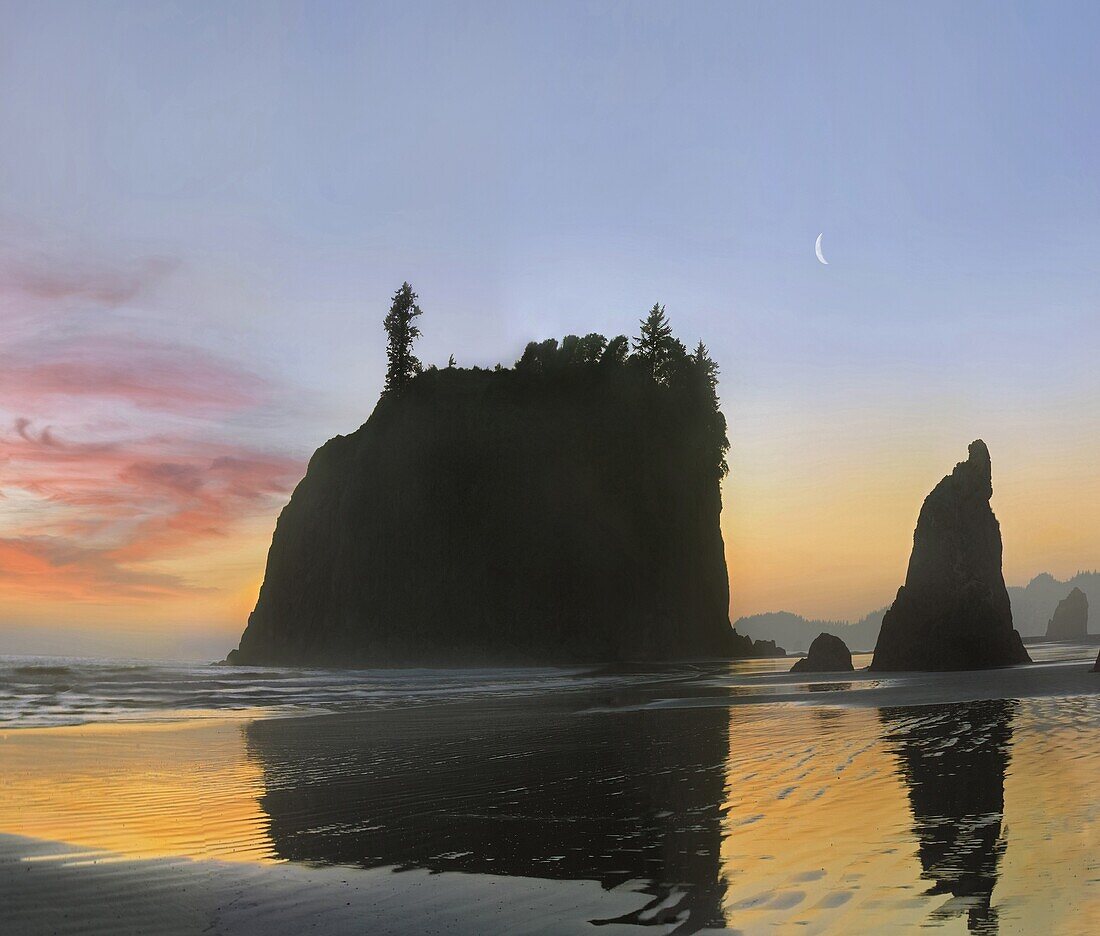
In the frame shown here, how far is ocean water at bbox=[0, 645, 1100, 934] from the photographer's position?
17.8 ft

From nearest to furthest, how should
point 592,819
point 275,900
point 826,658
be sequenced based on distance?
point 275,900
point 592,819
point 826,658

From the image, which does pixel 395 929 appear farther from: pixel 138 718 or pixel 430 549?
pixel 430 549

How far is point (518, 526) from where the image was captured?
79.4 metres

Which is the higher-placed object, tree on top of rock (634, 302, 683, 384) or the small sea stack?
tree on top of rock (634, 302, 683, 384)

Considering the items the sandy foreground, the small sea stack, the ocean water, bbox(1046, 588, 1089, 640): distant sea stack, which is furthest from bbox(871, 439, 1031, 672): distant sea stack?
bbox(1046, 588, 1089, 640): distant sea stack

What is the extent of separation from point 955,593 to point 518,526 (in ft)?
152

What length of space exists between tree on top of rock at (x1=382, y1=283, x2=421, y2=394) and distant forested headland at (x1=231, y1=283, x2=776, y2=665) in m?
0.18

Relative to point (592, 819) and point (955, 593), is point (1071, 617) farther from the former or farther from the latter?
point (592, 819)

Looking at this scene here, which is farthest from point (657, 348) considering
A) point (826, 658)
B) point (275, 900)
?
point (275, 900)

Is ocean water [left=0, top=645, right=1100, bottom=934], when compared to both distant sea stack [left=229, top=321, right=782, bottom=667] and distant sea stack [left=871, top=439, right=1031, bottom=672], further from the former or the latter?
distant sea stack [left=229, top=321, right=782, bottom=667]

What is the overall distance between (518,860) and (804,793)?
3.76 metres

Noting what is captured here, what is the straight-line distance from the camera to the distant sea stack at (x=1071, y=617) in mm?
150750

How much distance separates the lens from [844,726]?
15.9 meters

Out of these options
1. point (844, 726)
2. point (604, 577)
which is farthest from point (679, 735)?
point (604, 577)
